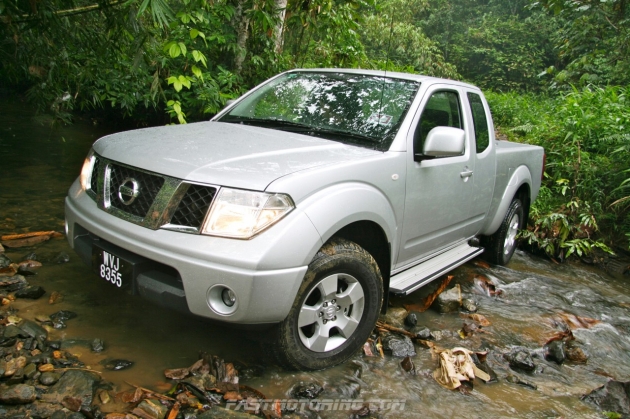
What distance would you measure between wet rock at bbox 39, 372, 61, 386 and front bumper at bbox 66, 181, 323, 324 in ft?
1.80

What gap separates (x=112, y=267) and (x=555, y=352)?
9.32 ft

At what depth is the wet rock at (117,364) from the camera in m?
2.72

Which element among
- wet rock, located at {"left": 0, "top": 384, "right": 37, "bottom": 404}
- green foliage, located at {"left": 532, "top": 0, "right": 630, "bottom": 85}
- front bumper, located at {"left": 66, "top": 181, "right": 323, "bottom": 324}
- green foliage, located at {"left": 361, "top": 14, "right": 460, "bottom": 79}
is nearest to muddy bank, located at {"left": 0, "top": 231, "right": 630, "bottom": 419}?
wet rock, located at {"left": 0, "top": 384, "right": 37, "bottom": 404}

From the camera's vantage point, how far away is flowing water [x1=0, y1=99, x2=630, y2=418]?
2.84 m

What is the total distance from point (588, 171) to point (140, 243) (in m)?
5.87

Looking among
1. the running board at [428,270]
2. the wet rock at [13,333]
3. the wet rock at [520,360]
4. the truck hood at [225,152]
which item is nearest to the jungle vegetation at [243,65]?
the truck hood at [225,152]

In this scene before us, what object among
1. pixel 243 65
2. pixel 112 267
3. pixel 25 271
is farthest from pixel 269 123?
pixel 243 65

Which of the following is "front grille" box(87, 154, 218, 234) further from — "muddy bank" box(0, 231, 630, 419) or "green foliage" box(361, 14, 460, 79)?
"green foliage" box(361, 14, 460, 79)

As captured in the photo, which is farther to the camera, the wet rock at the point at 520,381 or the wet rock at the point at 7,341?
the wet rock at the point at 520,381

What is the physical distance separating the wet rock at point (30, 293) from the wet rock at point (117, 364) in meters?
0.91

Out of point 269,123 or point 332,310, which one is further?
point 269,123

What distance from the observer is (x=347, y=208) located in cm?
275

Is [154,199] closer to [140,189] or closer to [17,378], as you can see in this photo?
[140,189]

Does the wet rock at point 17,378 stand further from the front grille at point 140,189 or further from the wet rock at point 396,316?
the wet rock at point 396,316
